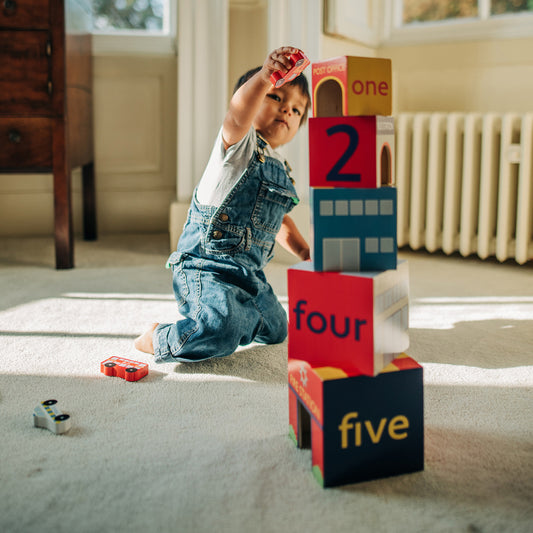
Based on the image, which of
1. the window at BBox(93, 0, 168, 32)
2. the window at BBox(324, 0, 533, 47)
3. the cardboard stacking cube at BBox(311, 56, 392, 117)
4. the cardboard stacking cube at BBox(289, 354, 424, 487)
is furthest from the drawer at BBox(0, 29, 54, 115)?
the cardboard stacking cube at BBox(289, 354, 424, 487)

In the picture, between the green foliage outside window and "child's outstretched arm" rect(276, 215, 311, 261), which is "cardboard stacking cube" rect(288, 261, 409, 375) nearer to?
"child's outstretched arm" rect(276, 215, 311, 261)

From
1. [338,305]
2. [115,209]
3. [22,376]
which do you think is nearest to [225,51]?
[115,209]

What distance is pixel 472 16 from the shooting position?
2.23 meters

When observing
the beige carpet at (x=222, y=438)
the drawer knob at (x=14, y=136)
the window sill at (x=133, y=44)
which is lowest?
the beige carpet at (x=222, y=438)

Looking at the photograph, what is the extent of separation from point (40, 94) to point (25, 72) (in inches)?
2.8

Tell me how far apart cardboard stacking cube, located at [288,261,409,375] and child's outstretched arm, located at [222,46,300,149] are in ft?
0.95

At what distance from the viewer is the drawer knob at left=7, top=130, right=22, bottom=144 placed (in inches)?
72.6

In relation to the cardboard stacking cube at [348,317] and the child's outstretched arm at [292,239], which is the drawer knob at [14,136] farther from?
the cardboard stacking cube at [348,317]

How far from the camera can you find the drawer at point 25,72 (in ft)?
5.91

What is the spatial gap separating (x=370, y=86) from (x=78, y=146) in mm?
1582

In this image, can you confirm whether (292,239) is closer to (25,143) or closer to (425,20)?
(25,143)

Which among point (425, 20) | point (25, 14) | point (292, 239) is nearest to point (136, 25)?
point (25, 14)

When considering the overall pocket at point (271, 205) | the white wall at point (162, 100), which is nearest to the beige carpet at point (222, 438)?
the overall pocket at point (271, 205)

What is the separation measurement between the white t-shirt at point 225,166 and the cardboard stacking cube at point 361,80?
0.33m
